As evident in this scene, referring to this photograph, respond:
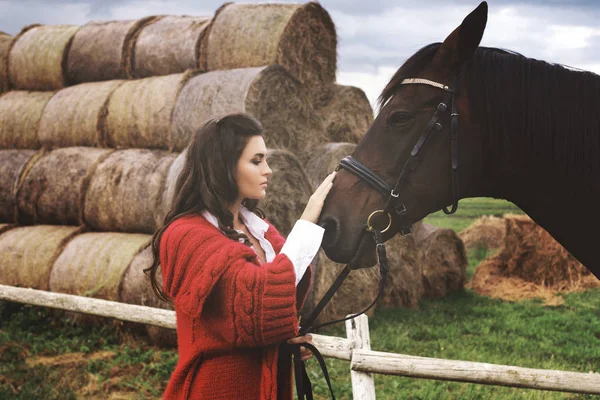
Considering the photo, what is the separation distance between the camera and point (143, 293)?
5.31 meters

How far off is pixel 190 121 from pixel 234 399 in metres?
4.38

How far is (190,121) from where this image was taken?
582 cm

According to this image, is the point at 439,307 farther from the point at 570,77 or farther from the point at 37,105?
the point at 37,105

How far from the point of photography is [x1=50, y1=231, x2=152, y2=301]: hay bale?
5.54 metres

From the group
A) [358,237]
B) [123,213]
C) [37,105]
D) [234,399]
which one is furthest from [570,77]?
[37,105]

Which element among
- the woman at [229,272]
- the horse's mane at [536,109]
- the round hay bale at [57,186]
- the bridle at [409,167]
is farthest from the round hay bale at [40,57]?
the horse's mane at [536,109]

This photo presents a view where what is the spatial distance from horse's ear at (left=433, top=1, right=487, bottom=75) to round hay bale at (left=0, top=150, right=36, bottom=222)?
6.32 meters

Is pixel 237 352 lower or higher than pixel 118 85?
lower

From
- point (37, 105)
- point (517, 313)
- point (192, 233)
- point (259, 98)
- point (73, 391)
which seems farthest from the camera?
point (37, 105)

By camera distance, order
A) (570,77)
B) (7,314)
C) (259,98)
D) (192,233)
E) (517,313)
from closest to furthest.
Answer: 1. (192,233)
2. (570,77)
3. (259,98)
4. (7,314)
5. (517,313)

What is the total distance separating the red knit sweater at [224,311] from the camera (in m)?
1.65

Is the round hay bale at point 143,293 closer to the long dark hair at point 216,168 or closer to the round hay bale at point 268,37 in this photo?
the round hay bale at point 268,37

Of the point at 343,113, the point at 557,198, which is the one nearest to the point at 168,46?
the point at 343,113

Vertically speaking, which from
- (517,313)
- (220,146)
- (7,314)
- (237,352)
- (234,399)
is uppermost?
(220,146)
